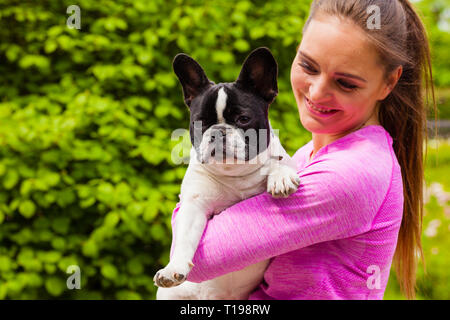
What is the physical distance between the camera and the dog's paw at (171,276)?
1233mm

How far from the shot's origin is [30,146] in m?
2.52

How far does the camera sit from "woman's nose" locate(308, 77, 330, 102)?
1.39m

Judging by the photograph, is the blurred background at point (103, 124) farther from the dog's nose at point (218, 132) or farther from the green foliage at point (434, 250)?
the green foliage at point (434, 250)

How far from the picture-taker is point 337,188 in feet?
4.27

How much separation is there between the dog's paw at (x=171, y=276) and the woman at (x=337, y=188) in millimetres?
80

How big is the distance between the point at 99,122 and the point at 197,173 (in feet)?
4.10

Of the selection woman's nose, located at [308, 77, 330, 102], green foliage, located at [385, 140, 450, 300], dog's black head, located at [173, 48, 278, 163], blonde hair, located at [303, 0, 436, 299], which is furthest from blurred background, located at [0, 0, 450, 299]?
green foliage, located at [385, 140, 450, 300]

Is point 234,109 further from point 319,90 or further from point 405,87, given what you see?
point 405,87

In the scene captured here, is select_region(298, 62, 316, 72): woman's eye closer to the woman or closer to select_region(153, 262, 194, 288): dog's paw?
the woman

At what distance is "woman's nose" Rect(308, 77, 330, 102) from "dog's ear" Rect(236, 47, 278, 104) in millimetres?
121

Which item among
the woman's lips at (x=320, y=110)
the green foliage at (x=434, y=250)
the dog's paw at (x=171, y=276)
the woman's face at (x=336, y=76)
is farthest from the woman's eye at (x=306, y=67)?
the green foliage at (x=434, y=250)

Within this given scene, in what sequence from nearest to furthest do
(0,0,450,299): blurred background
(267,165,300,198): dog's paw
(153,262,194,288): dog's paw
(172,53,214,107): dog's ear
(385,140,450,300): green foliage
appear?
(153,262,194,288): dog's paw → (267,165,300,198): dog's paw → (172,53,214,107): dog's ear → (0,0,450,299): blurred background → (385,140,450,300): green foliage

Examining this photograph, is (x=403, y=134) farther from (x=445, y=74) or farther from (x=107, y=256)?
(x=445, y=74)

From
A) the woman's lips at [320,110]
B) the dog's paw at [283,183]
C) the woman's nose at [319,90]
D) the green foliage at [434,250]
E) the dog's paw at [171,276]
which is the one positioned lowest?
the green foliage at [434,250]
